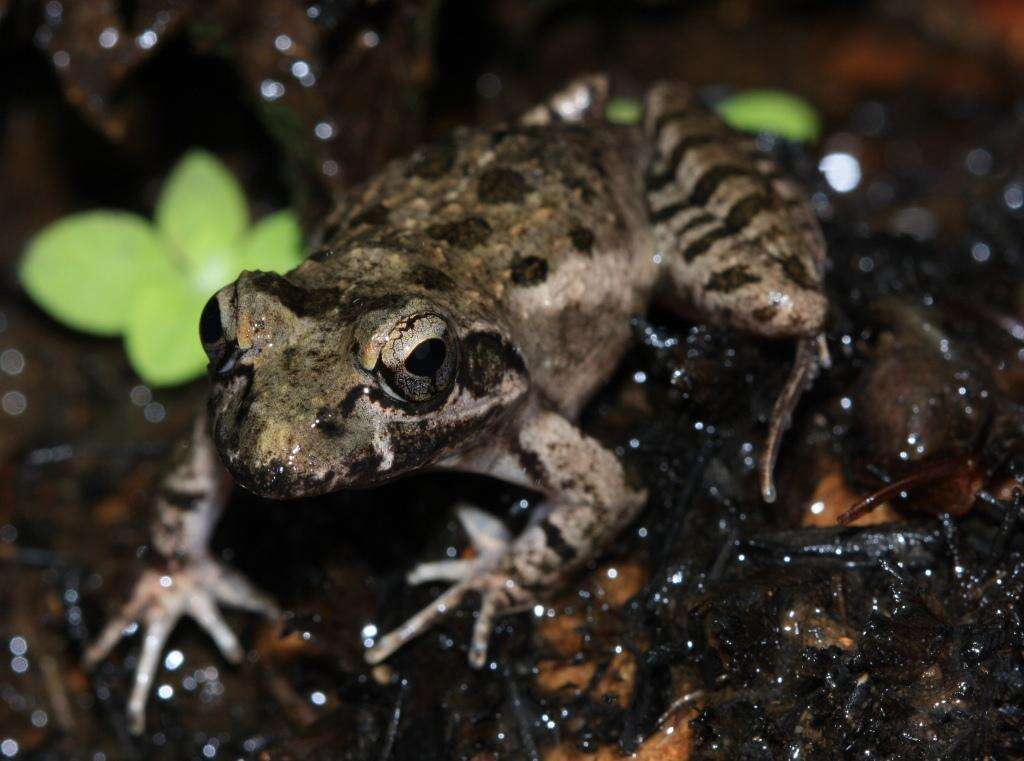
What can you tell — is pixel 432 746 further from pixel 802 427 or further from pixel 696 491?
pixel 802 427

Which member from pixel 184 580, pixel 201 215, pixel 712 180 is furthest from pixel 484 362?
pixel 201 215

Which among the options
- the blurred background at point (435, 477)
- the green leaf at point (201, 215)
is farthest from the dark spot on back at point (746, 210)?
the green leaf at point (201, 215)

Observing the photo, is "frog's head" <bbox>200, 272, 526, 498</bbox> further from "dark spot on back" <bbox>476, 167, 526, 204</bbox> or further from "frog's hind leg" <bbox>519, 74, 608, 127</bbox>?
"frog's hind leg" <bbox>519, 74, 608, 127</bbox>

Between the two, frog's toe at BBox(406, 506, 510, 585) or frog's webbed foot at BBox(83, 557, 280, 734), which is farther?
frog's webbed foot at BBox(83, 557, 280, 734)

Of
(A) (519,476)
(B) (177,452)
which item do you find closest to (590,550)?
(A) (519,476)

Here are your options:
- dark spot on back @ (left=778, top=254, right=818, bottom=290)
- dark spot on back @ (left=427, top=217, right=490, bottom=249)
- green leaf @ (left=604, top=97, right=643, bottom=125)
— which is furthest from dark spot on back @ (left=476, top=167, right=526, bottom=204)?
green leaf @ (left=604, top=97, right=643, bottom=125)
